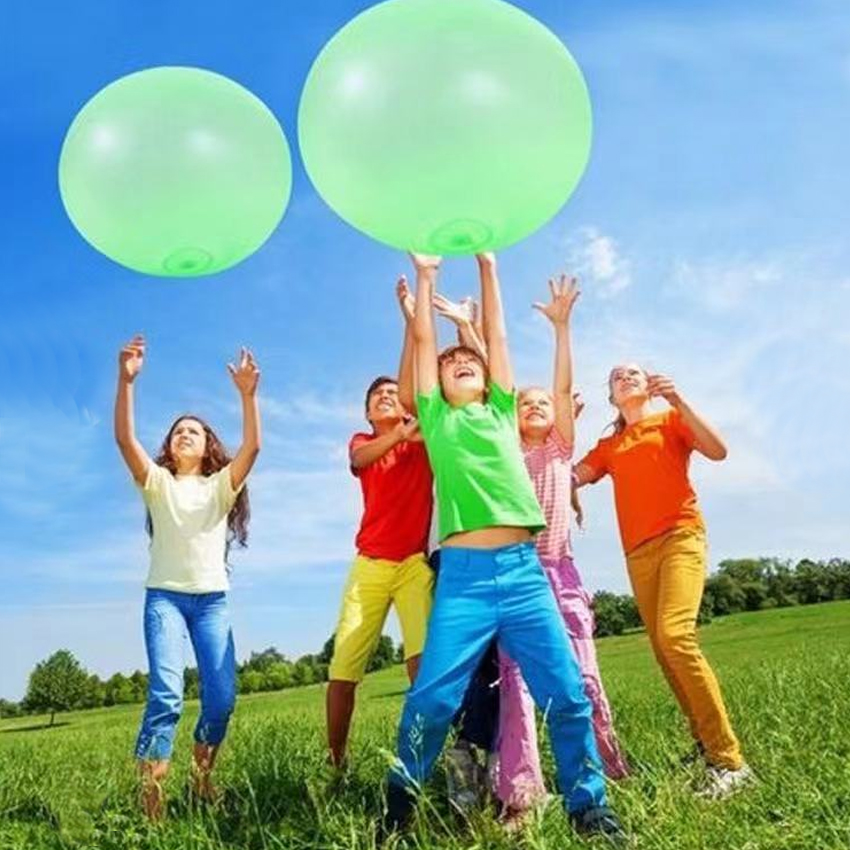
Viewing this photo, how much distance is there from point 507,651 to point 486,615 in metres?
0.18

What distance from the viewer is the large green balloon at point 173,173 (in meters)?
4.58

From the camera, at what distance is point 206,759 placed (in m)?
4.94

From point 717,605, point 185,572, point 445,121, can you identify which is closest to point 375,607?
point 185,572

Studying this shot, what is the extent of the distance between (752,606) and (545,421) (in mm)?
52566

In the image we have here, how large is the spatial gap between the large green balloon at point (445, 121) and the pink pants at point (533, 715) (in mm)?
1675

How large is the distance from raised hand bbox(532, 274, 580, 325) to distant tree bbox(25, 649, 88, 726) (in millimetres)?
54327

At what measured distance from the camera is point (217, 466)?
5.46 metres

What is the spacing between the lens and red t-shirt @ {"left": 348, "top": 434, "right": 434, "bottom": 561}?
4.88m

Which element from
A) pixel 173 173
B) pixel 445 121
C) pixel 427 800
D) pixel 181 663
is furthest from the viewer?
pixel 181 663

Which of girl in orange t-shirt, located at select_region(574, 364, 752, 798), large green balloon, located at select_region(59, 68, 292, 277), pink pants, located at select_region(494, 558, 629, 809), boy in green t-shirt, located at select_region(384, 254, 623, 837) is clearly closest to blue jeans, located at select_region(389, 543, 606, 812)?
boy in green t-shirt, located at select_region(384, 254, 623, 837)

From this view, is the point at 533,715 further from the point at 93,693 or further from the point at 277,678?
the point at 93,693

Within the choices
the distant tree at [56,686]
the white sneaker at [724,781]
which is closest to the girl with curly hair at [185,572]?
the white sneaker at [724,781]

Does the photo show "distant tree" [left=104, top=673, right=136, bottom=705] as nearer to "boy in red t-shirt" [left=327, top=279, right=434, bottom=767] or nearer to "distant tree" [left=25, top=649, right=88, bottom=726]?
"distant tree" [left=25, top=649, right=88, bottom=726]

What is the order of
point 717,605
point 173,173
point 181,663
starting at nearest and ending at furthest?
point 173,173, point 181,663, point 717,605
